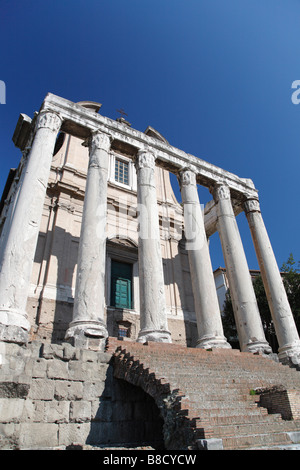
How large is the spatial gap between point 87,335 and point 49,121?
337 inches

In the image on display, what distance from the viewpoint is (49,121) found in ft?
41.1

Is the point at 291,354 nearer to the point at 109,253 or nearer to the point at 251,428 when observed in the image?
the point at 251,428

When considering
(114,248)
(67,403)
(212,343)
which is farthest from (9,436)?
(114,248)

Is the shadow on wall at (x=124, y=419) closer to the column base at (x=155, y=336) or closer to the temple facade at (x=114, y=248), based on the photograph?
the temple facade at (x=114, y=248)

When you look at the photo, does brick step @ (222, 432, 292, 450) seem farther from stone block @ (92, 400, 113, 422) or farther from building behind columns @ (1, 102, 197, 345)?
building behind columns @ (1, 102, 197, 345)

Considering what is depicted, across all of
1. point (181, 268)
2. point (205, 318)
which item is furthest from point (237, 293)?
point (181, 268)

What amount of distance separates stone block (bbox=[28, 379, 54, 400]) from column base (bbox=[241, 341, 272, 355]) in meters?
7.84

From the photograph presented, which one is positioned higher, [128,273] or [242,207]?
[242,207]

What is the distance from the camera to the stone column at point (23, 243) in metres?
8.05

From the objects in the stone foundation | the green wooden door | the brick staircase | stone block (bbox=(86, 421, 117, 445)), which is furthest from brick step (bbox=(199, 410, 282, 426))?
the green wooden door
